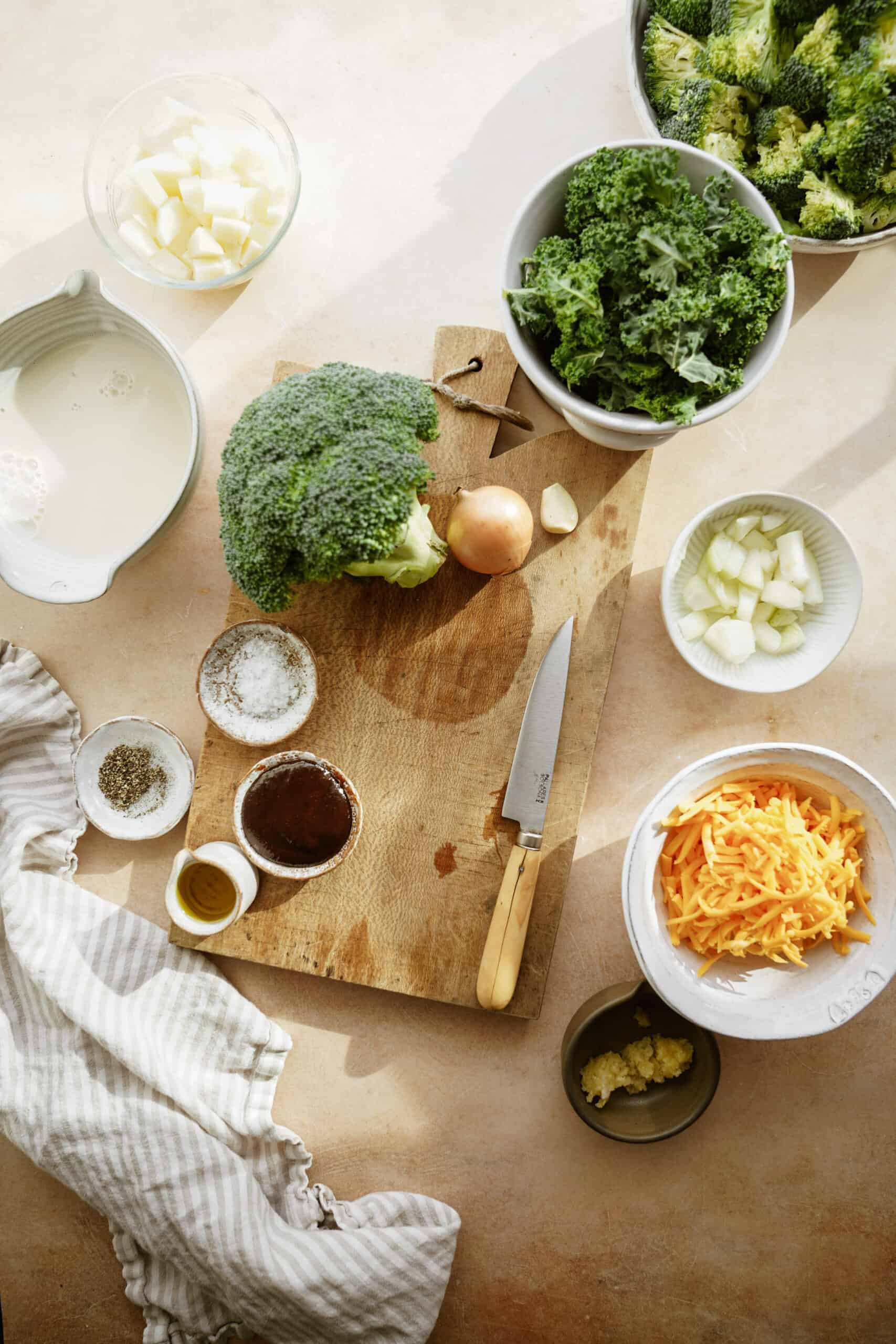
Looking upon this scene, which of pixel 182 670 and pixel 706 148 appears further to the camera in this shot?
pixel 182 670

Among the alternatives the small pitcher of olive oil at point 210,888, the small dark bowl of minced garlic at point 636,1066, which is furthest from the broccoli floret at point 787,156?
the small pitcher of olive oil at point 210,888

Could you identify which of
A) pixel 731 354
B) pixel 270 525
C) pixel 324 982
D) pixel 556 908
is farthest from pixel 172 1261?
pixel 731 354

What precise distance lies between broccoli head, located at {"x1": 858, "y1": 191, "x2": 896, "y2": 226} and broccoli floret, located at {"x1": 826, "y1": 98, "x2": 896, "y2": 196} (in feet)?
0.08

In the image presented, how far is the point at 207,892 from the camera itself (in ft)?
6.32

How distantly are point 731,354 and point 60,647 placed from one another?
163cm

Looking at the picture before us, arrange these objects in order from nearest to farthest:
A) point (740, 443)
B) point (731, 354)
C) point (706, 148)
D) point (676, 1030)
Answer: point (731, 354) → point (706, 148) → point (676, 1030) → point (740, 443)

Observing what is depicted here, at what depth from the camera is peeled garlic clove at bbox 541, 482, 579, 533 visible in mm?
1895

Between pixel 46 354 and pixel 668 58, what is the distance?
148cm

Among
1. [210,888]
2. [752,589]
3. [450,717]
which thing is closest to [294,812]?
[210,888]

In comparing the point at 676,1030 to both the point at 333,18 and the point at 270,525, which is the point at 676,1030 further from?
the point at 333,18

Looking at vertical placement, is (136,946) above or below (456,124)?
below

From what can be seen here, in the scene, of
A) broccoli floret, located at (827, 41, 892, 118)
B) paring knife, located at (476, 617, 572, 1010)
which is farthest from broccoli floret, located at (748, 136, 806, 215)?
paring knife, located at (476, 617, 572, 1010)

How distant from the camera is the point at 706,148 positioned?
1688mm

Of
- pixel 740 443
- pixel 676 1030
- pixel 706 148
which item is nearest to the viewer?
pixel 706 148
